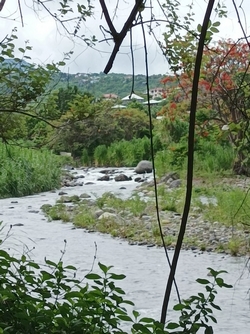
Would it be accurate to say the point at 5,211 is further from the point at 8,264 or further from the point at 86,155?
the point at 8,264

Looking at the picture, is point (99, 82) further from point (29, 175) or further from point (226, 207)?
point (29, 175)

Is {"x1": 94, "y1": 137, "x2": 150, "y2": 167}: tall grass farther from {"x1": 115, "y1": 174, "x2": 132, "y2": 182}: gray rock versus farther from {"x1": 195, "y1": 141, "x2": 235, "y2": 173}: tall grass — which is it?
{"x1": 195, "y1": 141, "x2": 235, "y2": 173}: tall grass

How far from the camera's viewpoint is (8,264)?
46.9 inches

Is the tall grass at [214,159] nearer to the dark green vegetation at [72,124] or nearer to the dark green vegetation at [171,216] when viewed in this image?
the dark green vegetation at [171,216]

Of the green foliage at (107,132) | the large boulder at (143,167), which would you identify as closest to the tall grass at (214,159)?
the green foliage at (107,132)

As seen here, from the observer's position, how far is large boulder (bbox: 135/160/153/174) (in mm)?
7195

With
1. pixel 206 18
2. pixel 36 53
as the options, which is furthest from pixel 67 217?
pixel 206 18

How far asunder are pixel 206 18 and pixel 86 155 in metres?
6.98

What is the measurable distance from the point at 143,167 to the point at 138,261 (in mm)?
3475

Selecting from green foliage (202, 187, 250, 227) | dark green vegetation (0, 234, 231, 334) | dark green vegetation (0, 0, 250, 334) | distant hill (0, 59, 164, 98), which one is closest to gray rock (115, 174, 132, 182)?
green foliage (202, 187, 250, 227)

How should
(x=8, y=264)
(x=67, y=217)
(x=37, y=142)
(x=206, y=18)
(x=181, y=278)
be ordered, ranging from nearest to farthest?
(x=206, y=18), (x=8, y=264), (x=37, y=142), (x=181, y=278), (x=67, y=217)

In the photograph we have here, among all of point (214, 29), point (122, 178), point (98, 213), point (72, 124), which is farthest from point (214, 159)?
point (214, 29)

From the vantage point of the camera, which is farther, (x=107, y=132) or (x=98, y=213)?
(x=107, y=132)

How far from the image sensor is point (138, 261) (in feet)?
12.6
